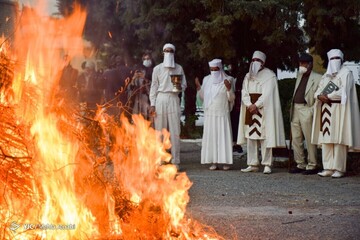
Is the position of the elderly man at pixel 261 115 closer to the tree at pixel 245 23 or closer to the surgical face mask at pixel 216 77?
the surgical face mask at pixel 216 77

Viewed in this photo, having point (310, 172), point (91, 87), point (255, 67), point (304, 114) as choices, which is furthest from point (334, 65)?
point (91, 87)

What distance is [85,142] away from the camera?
631 centimetres

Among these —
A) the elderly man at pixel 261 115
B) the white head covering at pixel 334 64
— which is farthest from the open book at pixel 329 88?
the elderly man at pixel 261 115

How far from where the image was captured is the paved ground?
7.46m

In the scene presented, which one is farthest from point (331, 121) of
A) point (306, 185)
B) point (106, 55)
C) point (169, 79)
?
point (106, 55)

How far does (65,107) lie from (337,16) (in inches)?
326

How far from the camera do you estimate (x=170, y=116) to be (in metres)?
13.6

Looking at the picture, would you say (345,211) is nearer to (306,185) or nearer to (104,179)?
(306,185)

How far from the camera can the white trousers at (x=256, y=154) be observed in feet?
42.8

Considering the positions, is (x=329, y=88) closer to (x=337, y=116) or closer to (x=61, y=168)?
(x=337, y=116)

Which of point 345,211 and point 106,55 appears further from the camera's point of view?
point 106,55

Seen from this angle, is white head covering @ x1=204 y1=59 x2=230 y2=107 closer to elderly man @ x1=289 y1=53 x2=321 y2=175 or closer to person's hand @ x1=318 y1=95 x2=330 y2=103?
elderly man @ x1=289 y1=53 x2=321 y2=175

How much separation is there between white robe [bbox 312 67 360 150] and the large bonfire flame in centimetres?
602

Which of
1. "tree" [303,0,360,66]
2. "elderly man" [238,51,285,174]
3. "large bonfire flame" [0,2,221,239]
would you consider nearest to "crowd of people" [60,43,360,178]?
"elderly man" [238,51,285,174]
